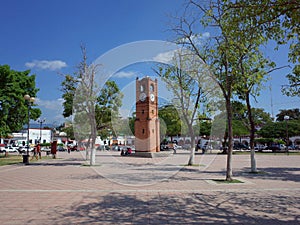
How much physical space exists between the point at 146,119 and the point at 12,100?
550 inches

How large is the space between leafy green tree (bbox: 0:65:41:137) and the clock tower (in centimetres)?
1227

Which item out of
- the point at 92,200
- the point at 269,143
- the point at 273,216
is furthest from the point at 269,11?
the point at 269,143

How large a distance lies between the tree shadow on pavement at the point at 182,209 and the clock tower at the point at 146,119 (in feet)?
65.4

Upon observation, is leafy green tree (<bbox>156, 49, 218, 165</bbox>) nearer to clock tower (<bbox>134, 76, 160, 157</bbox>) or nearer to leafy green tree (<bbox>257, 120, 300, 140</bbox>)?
clock tower (<bbox>134, 76, 160, 157</bbox>)

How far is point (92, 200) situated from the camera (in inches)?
285

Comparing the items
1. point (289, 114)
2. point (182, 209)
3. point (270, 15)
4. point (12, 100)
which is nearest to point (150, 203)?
point (182, 209)

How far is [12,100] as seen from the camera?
27.4 metres

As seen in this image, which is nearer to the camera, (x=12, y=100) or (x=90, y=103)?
(x=90, y=103)

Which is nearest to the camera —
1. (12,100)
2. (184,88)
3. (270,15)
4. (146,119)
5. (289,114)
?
(270,15)

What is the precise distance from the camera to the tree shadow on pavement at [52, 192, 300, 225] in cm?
536

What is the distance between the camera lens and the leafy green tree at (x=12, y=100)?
2683 centimetres

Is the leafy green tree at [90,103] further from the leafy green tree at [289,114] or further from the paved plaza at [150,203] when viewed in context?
the leafy green tree at [289,114]

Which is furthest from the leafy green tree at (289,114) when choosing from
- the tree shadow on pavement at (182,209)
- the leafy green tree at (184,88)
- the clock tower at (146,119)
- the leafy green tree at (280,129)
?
the tree shadow on pavement at (182,209)

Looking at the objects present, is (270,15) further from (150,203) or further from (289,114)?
(289,114)
